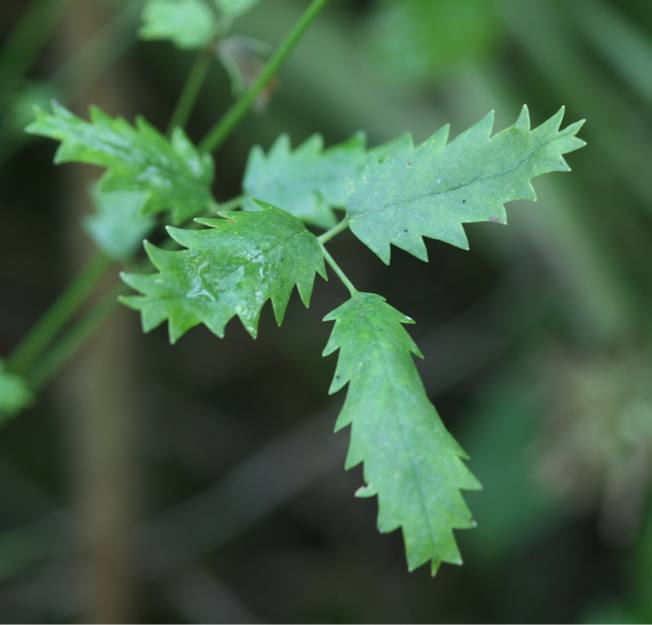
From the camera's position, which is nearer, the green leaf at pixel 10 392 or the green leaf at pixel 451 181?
the green leaf at pixel 451 181

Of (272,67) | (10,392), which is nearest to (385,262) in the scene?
(272,67)

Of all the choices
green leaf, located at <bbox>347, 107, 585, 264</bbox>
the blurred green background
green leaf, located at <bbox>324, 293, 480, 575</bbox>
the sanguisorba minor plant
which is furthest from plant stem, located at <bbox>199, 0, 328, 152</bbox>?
the blurred green background

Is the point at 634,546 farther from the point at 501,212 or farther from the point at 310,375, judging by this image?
the point at 501,212

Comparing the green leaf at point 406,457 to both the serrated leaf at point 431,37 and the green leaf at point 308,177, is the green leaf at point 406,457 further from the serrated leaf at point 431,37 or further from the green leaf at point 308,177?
the serrated leaf at point 431,37

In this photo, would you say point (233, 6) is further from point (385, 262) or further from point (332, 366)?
point (332, 366)

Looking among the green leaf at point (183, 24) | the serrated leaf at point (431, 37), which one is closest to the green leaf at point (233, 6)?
the green leaf at point (183, 24)

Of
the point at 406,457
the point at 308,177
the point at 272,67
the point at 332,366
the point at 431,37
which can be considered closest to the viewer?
the point at 406,457

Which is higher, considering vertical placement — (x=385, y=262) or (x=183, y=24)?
(x=183, y=24)
